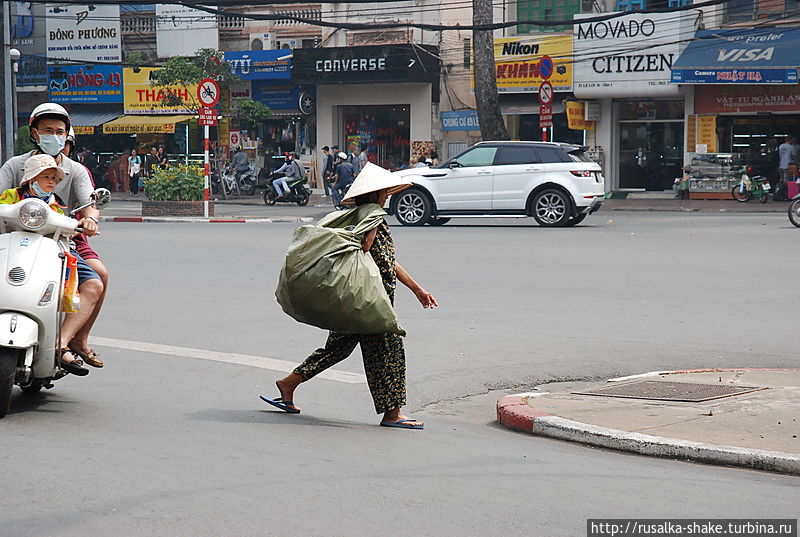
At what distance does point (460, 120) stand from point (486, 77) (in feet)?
21.0

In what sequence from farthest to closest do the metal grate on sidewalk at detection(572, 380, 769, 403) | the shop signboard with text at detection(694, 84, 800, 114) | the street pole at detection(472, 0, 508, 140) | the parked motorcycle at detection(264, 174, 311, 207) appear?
the parked motorcycle at detection(264, 174, 311, 207), the shop signboard with text at detection(694, 84, 800, 114), the street pole at detection(472, 0, 508, 140), the metal grate on sidewalk at detection(572, 380, 769, 403)

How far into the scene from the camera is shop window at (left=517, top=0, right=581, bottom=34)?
36.0m

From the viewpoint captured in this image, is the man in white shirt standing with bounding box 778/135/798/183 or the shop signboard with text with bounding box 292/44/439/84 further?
the shop signboard with text with bounding box 292/44/439/84

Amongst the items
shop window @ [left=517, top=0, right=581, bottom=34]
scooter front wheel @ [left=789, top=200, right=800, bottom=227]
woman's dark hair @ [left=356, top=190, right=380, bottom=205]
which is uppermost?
shop window @ [left=517, top=0, right=581, bottom=34]

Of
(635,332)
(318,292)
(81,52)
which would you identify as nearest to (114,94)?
(81,52)

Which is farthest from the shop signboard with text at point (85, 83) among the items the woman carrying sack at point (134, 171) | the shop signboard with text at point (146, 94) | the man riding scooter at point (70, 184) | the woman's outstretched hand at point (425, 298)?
the woman's outstretched hand at point (425, 298)

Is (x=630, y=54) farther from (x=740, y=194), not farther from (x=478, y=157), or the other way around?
(x=478, y=157)

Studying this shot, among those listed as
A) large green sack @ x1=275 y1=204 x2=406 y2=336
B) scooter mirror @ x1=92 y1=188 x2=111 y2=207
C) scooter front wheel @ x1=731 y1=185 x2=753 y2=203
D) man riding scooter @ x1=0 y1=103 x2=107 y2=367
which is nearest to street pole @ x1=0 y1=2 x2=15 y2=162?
scooter front wheel @ x1=731 y1=185 x2=753 y2=203

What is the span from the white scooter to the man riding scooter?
0.70ft

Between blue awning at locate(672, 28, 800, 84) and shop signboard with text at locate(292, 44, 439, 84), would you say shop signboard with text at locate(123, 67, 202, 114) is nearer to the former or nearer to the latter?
shop signboard with text at locate(292, 44, 439, 84)

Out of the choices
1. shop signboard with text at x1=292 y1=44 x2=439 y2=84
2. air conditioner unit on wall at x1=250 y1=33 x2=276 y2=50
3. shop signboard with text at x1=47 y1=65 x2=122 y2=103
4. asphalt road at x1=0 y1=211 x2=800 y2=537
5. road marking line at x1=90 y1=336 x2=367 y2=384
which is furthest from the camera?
shop signboard with text at x1=47 y1=65 x2=122 y2=103

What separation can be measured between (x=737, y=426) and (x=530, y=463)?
163 centimetres

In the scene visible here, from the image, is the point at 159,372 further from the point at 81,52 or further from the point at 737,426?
the point at 81,52

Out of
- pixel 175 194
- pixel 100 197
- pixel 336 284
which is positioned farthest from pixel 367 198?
pixel 175 194
